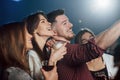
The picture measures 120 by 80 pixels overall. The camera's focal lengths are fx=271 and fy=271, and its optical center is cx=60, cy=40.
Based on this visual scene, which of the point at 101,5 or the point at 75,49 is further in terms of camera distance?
the point at 101,5

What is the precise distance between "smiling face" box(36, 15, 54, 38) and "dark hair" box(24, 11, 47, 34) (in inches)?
1.0

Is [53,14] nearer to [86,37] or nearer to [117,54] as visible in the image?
[86,37]

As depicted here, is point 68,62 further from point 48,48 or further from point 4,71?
point 4,71

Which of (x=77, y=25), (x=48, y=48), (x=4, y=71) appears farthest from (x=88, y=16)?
(x=4, y=71)

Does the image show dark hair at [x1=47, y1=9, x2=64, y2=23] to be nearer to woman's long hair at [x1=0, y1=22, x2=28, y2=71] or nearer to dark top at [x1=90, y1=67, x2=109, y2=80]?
woman's long hair at [x1=0, y1=22, x2=28, y2=71]

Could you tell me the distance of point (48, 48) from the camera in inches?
80.7

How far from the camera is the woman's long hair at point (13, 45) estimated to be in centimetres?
207

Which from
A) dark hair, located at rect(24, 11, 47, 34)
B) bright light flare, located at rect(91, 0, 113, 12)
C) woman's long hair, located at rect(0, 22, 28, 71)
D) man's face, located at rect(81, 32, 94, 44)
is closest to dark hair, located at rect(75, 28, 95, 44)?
man's face, located at rect(81, 32, 94, 44)

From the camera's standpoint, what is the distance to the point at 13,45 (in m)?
2.10

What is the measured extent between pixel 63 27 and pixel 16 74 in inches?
19.8

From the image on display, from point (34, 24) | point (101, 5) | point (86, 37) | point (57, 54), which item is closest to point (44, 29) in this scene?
point (34, 24)

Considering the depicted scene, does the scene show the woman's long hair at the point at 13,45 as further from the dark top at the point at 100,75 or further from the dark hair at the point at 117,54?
the dark hair at the point at 117,54

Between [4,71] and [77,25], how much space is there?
0.66 metres

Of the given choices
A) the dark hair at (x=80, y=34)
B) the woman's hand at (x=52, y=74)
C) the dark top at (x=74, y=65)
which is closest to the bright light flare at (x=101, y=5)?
the dark hair at (x=80, y=34)
